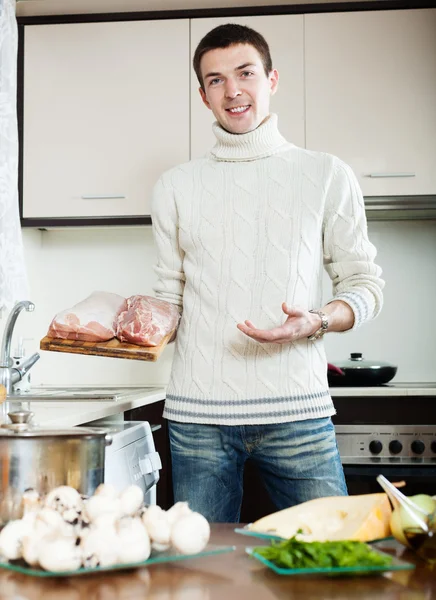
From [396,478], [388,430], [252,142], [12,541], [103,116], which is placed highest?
[103,116]

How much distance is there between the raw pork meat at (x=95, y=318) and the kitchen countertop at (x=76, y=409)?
18 centimetres

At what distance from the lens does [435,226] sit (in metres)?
3.06

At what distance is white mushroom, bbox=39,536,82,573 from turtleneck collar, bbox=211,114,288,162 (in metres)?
1.13

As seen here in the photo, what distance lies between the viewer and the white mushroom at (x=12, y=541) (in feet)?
2.17

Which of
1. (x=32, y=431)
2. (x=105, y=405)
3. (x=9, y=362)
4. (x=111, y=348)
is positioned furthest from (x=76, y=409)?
(x=32, y=431)

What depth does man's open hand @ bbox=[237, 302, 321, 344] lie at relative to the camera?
4.49ft

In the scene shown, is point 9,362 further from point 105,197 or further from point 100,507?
point 100,507

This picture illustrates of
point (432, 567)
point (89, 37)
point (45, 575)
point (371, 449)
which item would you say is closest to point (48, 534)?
point (45, 575)

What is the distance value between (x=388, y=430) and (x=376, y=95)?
3.83 feet

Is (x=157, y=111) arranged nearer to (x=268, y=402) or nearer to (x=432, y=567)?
(x=268, y=402)

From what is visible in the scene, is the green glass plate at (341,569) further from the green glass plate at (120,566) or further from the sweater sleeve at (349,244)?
the sweater sleeve at (349,244)

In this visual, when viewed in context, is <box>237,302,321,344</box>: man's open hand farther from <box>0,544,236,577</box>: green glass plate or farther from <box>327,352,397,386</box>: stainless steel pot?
<box>327,352,397,386</box>: stainless steel pot

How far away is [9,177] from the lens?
2.65m

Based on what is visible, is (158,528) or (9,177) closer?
(158,528)
